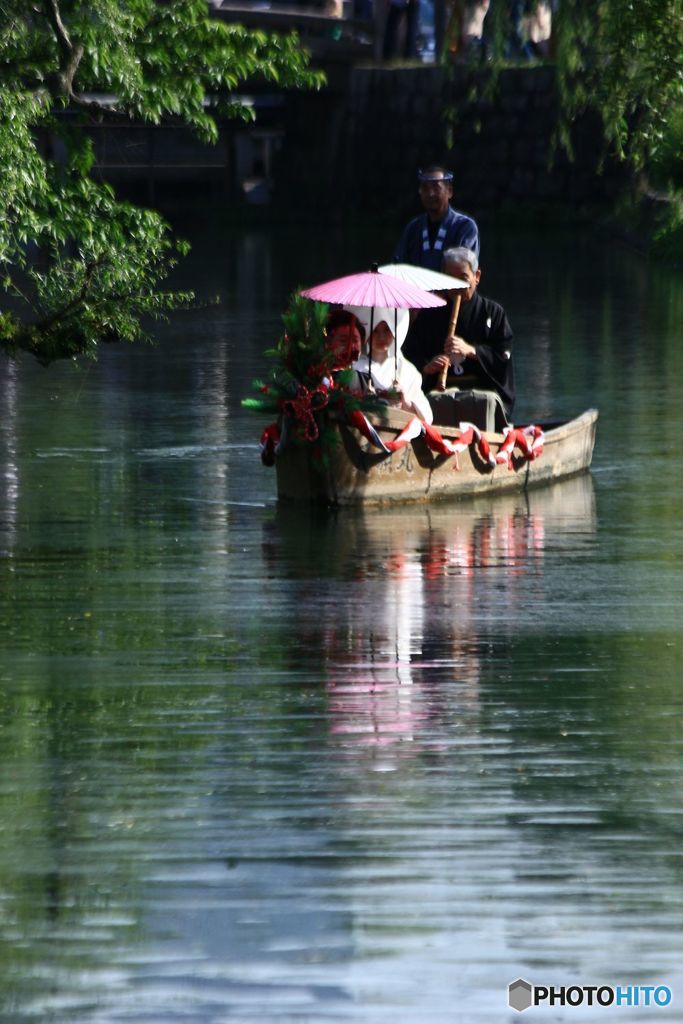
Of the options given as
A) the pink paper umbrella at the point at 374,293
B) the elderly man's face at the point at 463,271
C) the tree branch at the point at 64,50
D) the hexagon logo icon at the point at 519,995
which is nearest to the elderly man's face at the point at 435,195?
the elderly man's face at the point at 463,271

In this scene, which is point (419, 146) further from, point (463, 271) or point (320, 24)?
point (463, 271)

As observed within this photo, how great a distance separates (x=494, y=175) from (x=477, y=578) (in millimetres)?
37686

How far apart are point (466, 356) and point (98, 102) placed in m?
2.83

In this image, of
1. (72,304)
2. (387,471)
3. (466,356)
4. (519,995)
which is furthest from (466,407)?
(519,995)

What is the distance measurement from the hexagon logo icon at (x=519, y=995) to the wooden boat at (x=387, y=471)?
7524 mm

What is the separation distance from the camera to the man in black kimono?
46.7 feet

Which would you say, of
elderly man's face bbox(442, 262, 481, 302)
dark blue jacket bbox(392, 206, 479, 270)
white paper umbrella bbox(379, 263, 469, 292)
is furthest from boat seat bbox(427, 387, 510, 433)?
dark blue jacket bbox(392, 206, 479, 270)

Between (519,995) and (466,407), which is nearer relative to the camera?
(519,995)

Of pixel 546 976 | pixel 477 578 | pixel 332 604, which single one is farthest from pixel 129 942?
pixel 477 578

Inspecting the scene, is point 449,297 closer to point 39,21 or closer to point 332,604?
point 39,21

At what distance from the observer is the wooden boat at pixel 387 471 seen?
43.1 feet

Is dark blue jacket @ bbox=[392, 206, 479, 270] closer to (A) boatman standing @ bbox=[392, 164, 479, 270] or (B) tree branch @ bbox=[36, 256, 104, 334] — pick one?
(A) boatman standing @ bbox=[392, 164, 479, 270]

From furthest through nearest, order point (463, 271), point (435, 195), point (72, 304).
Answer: point (435, 195) < point (463, 271) < point (72, 304)

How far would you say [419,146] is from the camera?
161 ft
